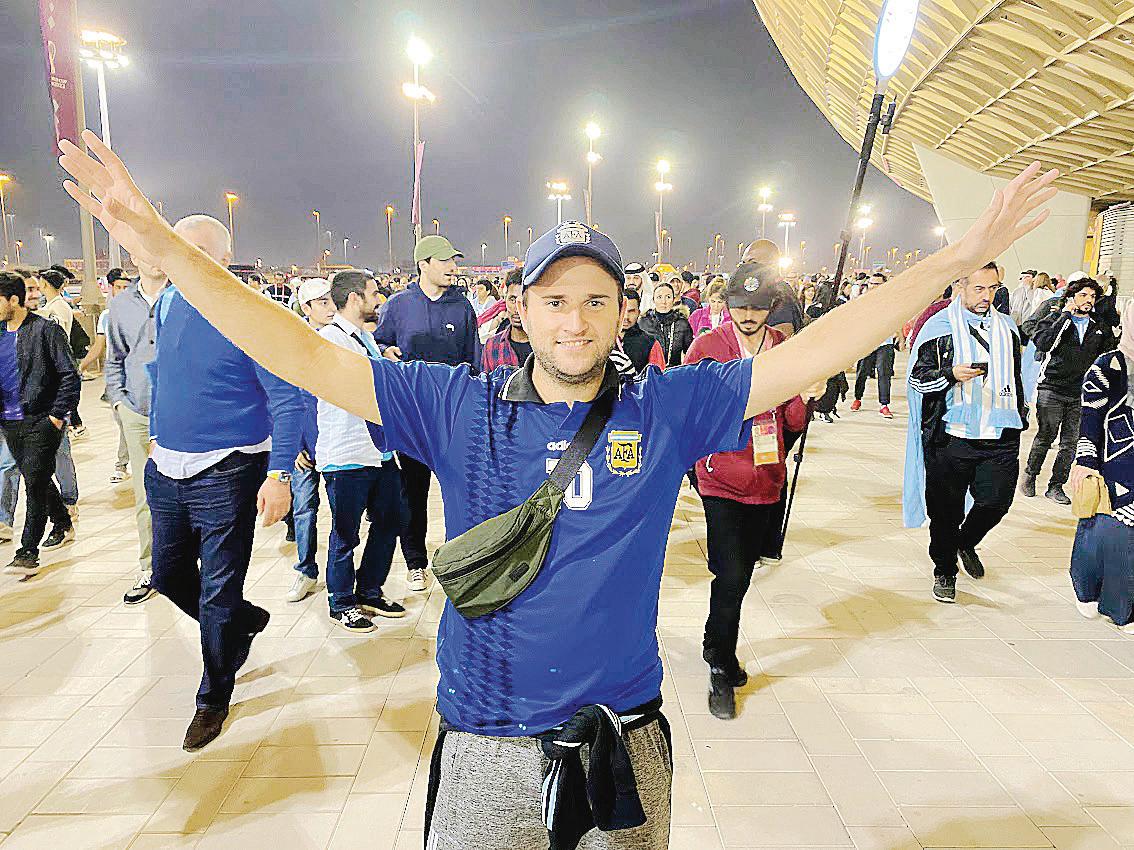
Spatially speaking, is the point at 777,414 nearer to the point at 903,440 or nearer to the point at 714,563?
the point at 714,563


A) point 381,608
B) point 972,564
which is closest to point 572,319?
point 381,608

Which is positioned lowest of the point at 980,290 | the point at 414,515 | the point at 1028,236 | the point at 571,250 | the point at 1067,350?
the point at 414,515

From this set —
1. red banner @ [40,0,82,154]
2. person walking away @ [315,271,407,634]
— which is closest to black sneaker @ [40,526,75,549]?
person walking away @ [315,271,407,634]

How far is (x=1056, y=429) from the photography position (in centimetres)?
811

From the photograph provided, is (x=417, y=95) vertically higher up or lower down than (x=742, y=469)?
higher up

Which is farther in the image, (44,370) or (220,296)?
(44,370)

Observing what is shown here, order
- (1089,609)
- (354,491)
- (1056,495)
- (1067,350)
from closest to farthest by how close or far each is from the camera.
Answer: (354,491) < (1089,609) < (1067,350) < (1056,495)

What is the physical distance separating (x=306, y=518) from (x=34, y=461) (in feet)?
7.21

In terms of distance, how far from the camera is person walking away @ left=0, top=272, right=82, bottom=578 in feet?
18.5

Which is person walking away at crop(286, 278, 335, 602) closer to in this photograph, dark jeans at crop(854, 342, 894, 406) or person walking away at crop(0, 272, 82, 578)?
person walking away at crop(0, 272, 82, 578)

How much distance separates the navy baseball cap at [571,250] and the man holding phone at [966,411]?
405 centimetres

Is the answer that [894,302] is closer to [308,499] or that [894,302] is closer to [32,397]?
[308,499]

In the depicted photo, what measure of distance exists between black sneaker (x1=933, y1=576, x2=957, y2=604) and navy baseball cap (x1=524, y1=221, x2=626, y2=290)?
15.2ft

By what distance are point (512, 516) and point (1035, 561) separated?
6.08 meters
